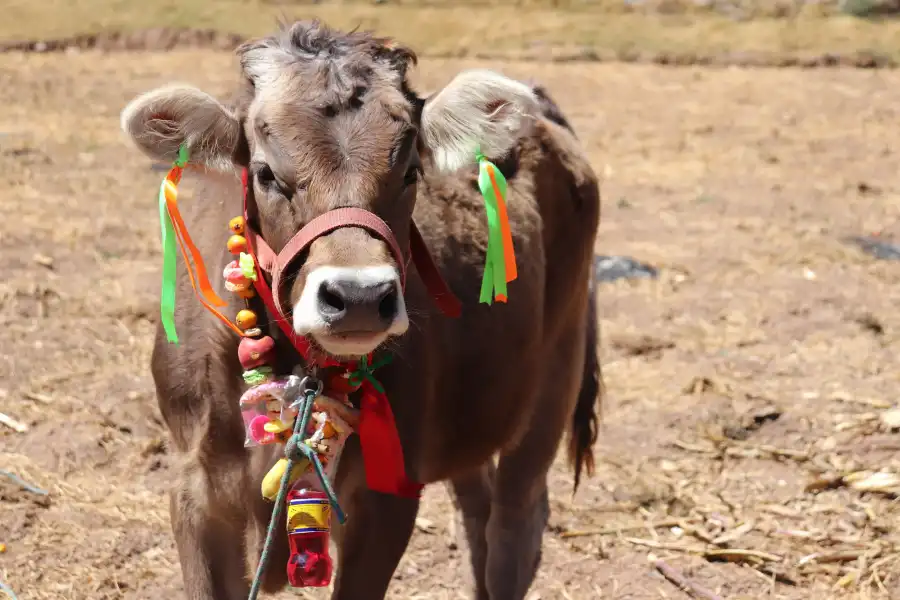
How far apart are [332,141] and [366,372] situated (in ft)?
2.19

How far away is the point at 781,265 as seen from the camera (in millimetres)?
8195

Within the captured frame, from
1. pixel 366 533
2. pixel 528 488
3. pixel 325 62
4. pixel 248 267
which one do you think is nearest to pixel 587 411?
pixel 528 488

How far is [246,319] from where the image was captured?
2912 millimetres

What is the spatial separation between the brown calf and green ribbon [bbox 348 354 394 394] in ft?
0.24

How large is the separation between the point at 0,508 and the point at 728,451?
3.34 meters

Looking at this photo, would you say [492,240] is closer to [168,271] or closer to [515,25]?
[168,271]

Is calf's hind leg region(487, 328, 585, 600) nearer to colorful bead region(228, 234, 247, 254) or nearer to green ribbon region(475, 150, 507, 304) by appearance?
green ribbon region(475, 150, 507, 304)

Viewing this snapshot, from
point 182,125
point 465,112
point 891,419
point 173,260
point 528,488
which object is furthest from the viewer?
point 891,419

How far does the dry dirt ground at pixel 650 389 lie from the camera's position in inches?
177

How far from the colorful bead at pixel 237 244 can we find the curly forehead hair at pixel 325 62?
0.40 m

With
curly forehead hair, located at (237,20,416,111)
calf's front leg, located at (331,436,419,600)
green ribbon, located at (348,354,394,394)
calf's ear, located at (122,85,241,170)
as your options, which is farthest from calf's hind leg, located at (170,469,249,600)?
curly forehead hair, located at (237,20,416,111)

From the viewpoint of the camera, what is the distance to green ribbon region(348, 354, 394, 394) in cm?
298

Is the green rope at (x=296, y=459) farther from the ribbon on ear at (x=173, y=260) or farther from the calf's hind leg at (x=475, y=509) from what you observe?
the calf's hind leg at (x=475, y=509)

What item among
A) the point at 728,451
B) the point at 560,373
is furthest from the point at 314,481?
the point at 728,451
